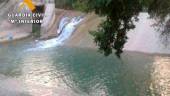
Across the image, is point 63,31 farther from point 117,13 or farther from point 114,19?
point 117,13

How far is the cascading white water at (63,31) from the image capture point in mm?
40588

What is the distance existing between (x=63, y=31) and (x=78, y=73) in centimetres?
1605

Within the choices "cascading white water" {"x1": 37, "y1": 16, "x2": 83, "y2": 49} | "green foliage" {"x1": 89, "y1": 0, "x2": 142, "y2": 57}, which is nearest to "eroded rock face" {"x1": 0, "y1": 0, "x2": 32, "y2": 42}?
"cascading white water" {"x1": 37, "y1": 16, "x2": 83, "y2": 49}

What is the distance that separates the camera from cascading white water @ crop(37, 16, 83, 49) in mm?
40588

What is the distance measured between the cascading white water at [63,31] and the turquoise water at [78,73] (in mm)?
2572

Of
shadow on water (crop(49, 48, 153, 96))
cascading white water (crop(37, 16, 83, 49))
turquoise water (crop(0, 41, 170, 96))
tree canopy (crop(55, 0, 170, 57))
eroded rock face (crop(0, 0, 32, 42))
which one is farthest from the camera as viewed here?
eroded rock face (crop(0, 0, 32, 42))

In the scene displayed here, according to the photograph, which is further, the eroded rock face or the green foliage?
the eroded rock face

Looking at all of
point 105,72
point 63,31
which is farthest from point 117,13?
point 63,31

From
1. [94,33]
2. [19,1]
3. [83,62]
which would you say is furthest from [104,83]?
[19,1]

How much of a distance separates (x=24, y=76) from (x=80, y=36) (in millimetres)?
14351

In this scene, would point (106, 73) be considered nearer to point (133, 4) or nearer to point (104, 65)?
point (104, 65)

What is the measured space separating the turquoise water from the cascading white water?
257 centimetres

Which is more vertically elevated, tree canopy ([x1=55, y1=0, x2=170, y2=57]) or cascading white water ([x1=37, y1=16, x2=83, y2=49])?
tree canopy ([x1=55, y1=0, x2=170, y2=57])

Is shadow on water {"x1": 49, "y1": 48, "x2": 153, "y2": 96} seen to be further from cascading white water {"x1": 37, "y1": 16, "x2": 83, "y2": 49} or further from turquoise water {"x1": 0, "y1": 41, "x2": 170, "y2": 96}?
cascading white water {"x1": 37, "y1": 16, "x2": 83, "y2": 49}
